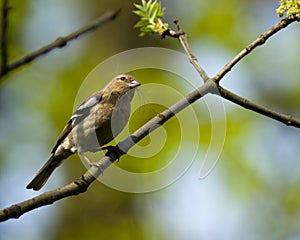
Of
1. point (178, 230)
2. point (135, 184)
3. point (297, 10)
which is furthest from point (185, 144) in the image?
point (297, 10)

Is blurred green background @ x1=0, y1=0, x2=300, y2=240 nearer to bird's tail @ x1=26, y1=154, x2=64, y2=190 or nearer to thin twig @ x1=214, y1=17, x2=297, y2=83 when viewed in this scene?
bird's tail @ x1=26, y1=154, x2=64, y2=190

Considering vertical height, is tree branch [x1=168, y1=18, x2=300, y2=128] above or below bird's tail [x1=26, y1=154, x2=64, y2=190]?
above

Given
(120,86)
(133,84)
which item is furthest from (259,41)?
A: (120,86)

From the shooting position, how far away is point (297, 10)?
2.81 metres

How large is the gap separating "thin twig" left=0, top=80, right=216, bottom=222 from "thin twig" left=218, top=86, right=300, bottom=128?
75mm

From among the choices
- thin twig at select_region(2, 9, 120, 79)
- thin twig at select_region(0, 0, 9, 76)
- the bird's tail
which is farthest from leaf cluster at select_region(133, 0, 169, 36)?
the bird's tail

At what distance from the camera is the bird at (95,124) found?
17.6ft

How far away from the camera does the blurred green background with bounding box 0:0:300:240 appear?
8.24m

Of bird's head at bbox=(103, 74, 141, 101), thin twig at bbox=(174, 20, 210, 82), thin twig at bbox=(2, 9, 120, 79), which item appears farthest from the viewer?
bird's head at bbox=(103, 74, 141, 101)

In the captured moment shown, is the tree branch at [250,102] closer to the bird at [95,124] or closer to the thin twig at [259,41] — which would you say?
the thin twig at [259,41]

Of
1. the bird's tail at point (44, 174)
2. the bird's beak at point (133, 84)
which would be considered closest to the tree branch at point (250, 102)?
the bird's beak at point (133, 84)

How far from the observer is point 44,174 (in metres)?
5.58

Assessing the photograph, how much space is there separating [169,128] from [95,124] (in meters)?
3.98

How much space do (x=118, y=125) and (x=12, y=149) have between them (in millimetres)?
4561
